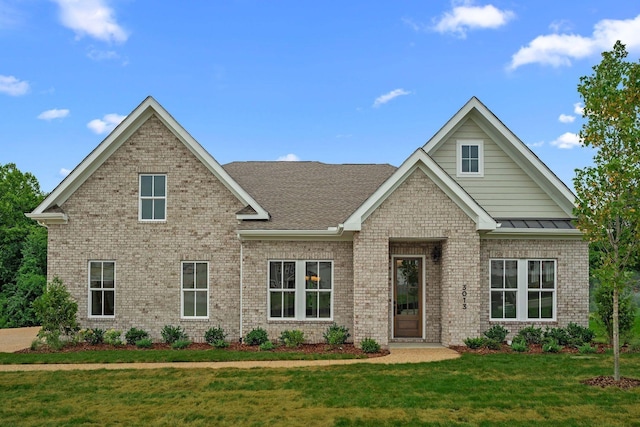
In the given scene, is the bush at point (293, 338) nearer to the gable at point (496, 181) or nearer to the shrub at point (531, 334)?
the shrub at point (531, 334)

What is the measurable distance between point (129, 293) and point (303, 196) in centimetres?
650

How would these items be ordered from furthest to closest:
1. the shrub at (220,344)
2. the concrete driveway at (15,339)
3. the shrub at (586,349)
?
the concrete driveway at (15,339)
the shrub at (220,344)
the shrub at (586,349)

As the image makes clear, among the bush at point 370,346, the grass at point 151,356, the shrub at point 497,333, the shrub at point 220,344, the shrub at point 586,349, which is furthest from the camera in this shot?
the shrub at point 497,333

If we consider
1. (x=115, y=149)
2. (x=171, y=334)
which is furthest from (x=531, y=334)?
(x=115, y=149)

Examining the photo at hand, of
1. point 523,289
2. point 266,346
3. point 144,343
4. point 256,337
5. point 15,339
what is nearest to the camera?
point 266,346

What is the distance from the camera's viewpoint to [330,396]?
10398mm

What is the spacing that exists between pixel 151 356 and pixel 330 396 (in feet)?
20.4

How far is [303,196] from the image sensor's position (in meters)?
20.0

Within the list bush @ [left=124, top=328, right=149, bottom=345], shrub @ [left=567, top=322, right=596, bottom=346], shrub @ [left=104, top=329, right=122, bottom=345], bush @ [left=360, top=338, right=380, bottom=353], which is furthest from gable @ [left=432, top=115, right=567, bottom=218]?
shrub @ [left=104, top=329, right=122, bottom=345]

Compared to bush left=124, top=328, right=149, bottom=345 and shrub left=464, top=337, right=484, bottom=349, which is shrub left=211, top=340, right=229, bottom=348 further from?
shrub left=464, top=337, right=484, bottom=349

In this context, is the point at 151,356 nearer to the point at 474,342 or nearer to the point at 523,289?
the point at 474,342

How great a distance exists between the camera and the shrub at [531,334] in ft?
55.0

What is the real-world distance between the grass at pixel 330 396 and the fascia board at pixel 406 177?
12.6ft

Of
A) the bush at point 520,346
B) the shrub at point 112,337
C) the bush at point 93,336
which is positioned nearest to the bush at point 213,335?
the shrub at point 112,337
